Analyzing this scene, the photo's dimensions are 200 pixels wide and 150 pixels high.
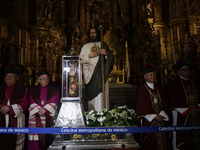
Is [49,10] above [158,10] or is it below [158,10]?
above

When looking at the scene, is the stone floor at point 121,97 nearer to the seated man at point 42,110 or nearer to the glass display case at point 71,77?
the seated man at point 42,110

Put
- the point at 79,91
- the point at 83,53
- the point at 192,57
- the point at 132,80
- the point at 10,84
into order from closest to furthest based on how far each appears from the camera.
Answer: the point at 79,91 → the point at 10,84 → the point at 83,53 → the point at 192,57 → the point at 132,80

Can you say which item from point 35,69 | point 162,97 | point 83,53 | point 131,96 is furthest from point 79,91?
point 35,69

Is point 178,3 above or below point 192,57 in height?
above

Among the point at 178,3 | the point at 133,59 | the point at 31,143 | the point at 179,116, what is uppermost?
the point at 178,3

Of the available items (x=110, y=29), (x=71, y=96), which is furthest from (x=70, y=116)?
(x=110, y=29)

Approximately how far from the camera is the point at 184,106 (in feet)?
11.9

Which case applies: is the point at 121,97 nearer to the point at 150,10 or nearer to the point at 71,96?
the point at 71,96

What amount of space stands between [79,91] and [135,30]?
9103 mm

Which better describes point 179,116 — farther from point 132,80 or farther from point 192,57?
point 132,80

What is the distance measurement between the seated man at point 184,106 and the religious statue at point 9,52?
23.7 feet

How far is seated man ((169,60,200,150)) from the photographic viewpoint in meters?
3.51

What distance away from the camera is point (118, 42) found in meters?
11.8

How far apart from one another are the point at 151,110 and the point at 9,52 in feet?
24.3
